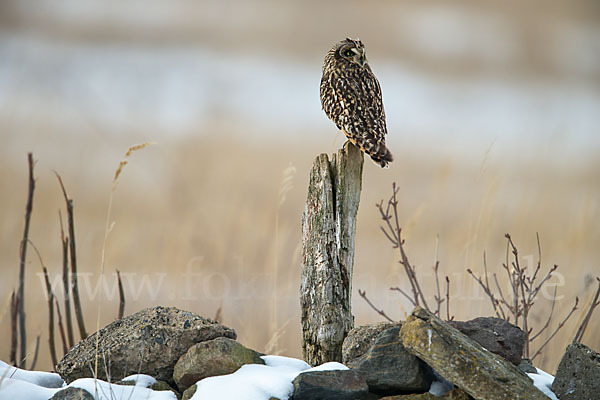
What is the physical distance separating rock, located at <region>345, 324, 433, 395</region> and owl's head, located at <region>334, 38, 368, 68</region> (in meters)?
1.86

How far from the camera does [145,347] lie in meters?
2.78

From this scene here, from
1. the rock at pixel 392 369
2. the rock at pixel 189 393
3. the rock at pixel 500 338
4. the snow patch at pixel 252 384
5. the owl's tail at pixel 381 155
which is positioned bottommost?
the rock at pixel 189 393

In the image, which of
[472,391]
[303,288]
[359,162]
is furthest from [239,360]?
[359,162]

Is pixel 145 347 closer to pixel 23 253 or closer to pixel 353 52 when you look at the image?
pixel 23 253

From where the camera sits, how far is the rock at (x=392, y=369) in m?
2.58

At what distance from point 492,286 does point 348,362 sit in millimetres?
2446

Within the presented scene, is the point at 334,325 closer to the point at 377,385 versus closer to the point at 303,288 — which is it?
the point at 303,288

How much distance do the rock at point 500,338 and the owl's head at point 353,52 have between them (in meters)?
1.73

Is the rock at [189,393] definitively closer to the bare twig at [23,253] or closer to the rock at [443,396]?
the rock at [443,396]

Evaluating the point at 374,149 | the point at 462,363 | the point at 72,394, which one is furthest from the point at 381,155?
the point at 72,394

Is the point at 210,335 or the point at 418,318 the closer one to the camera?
the point at 418,318

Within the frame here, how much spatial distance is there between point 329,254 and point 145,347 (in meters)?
1.04

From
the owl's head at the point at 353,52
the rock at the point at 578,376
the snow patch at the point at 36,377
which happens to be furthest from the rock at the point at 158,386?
the owl's head at the point at 353,52

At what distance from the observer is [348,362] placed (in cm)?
278
